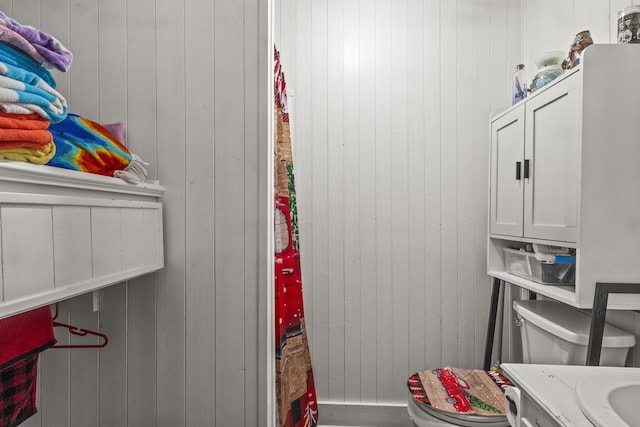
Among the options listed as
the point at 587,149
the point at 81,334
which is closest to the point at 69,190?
the point at 81,334

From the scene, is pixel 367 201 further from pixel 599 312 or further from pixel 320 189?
pixel 599 312

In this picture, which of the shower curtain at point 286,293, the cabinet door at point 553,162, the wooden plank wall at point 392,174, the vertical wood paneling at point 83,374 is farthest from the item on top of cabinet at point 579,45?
the vertical wood paneling at point 83,374

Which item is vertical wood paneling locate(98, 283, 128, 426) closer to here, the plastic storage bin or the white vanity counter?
the white vanity counter

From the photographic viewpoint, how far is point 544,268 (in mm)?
1557

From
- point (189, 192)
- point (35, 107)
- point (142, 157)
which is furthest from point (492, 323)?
point (35, 107)

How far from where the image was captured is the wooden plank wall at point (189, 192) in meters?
1.20

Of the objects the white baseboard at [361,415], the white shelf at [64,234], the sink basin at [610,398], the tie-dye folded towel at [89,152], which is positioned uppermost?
the tie-dye folded towel at [89,152]

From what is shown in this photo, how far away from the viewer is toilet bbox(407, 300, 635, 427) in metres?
1.33

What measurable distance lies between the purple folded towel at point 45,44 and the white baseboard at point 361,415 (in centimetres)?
198

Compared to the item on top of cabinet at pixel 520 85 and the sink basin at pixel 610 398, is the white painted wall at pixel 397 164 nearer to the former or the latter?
the item on top of cabinet at pixel 520 85

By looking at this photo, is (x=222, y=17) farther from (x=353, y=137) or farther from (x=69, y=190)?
(x=353, y=137)

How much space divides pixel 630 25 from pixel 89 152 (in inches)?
57.7

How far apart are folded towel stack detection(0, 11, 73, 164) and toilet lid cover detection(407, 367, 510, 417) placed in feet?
4.60

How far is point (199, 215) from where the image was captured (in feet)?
3.95
